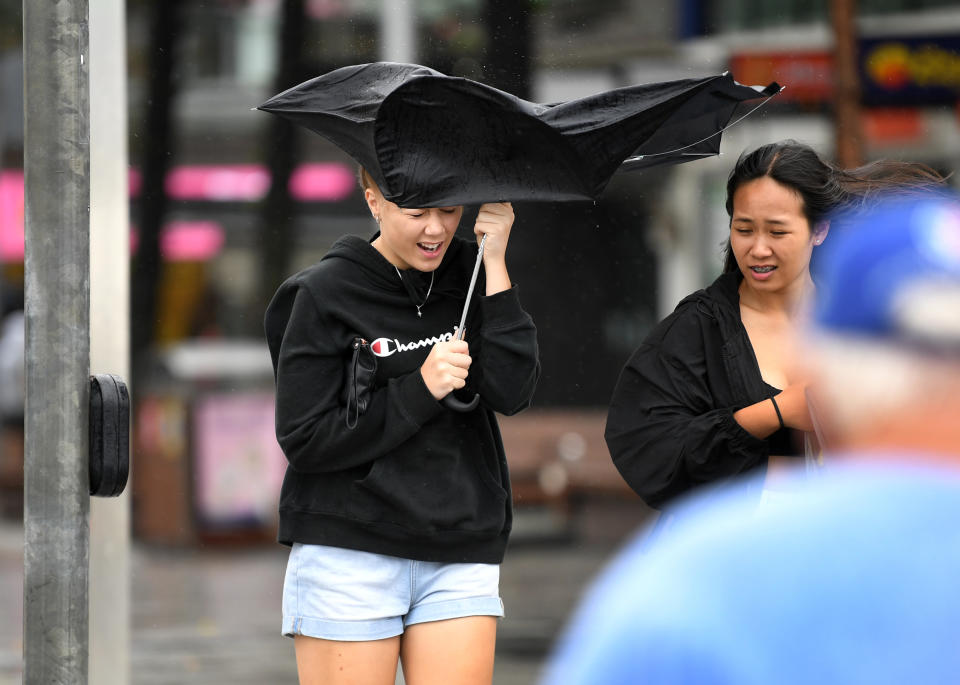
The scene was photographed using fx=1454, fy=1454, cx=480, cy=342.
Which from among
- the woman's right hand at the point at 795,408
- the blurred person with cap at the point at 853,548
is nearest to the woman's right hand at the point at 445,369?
the woman's right hand at the point at 795,408

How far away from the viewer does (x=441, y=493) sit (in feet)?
10.0

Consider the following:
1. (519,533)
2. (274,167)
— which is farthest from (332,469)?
(519,533)

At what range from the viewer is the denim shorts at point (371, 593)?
118 inches

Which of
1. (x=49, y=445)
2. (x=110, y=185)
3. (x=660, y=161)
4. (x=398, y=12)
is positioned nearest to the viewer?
(x=49, y=445)

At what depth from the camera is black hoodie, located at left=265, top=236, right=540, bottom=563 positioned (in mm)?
3002

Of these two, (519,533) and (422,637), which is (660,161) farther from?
(519,533)

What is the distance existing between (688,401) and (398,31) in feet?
7.99

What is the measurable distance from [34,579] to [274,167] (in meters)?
3.30

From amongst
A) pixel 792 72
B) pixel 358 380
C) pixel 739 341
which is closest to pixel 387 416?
pixel 358 380

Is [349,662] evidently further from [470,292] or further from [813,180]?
[813,180]

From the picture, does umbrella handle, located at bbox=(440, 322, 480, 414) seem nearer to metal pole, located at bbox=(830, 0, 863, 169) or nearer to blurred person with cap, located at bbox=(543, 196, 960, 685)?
blurred person with cap, located at bbox=(543, 196, 960, 685)

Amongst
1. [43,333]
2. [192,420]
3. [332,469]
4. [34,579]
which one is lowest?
[192,420]

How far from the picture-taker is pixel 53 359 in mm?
2971

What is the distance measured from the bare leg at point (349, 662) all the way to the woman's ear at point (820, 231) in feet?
4.08
